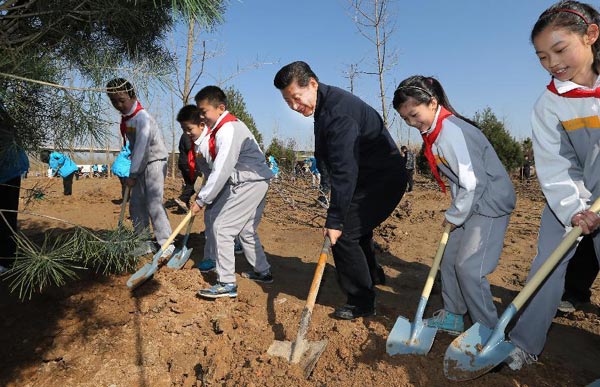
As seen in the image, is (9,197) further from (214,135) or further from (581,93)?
(581,93)

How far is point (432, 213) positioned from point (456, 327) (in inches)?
194

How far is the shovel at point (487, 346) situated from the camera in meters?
1.96

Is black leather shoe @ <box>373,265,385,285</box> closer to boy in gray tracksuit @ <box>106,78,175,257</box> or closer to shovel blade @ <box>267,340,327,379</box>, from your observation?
shovel blade @ <box>267,340,327,379</box>

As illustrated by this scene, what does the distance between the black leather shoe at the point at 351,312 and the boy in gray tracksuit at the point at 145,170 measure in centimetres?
201

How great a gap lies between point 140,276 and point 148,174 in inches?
45.6

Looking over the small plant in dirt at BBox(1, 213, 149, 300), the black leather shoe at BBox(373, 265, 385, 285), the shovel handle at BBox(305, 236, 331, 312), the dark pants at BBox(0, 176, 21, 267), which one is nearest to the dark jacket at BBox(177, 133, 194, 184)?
the dark pants at BBox(0, 176, 21, 267)

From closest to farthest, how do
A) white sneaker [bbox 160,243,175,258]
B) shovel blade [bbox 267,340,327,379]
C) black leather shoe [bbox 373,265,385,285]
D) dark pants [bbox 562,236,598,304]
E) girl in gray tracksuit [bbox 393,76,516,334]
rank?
1. shovel blade [bbox 267,340,327,379]
2. girl in gray tracksuit [bbox 393,76,516,334]
3. dark pants [bbox 562,236,598,304]
4. black leather shoe [bbox 373,265,385,285]
5. white sneaker [bbox 160,243,175,258]

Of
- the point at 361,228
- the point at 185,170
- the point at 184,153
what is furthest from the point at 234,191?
the point at 185,170

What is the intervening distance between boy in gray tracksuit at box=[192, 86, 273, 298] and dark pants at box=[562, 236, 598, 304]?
2300 mm

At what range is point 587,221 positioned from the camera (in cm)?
187

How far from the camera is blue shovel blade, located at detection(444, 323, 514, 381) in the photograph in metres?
1.97

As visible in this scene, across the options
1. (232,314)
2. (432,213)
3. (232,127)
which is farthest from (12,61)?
(432,213)

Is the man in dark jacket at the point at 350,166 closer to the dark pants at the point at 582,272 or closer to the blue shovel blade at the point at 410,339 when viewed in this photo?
the blue shovel blade at the point at 410,339

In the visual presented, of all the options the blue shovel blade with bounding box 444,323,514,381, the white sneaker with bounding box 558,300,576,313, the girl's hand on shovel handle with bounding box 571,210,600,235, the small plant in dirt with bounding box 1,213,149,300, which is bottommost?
the white sneaker with bounding box 558,300,576,313
